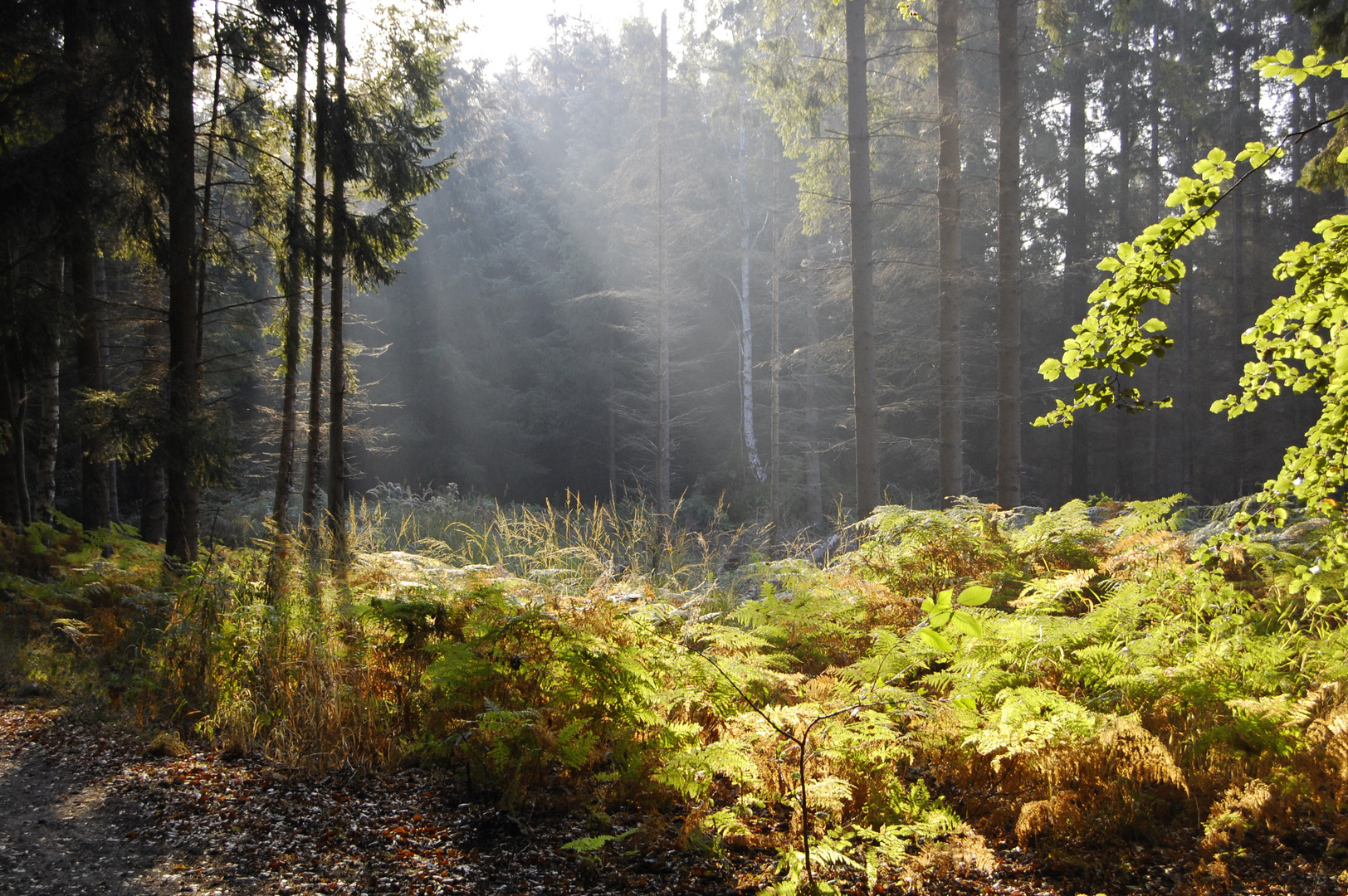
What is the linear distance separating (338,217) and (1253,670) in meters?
9.00

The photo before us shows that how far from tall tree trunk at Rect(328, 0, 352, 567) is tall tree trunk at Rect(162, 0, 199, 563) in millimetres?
1419

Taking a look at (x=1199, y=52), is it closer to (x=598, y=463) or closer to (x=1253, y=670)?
(x=598, y=463)

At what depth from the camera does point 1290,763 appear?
8.63 ft

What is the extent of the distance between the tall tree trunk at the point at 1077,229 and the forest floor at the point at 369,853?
1767 centimetres

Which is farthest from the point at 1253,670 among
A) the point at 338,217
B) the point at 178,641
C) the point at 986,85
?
the point at 986,85

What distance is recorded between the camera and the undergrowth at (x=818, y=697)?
2.59 meters

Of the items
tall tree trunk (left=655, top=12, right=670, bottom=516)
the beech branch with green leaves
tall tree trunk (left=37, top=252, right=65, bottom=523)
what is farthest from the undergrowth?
tall tree trunk (left=655, top=12, right=670, bottom=516)

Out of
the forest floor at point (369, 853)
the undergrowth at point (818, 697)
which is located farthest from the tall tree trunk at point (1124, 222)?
the forest floor at point (369, 853)

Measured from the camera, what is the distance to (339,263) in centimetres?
891

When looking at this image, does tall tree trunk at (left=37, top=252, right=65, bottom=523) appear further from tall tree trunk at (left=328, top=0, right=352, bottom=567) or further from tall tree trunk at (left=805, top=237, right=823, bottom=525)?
tall tree trunk at (left=805, top=237, right=823, bottom=525)

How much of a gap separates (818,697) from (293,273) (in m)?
7.67

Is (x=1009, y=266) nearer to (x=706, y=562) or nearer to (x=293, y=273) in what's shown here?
(x=706, y=562)

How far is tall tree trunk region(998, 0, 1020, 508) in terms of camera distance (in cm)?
916

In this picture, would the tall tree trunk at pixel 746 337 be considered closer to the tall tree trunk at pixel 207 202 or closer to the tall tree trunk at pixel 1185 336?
the tall tree trunk at pixel 1185 336
